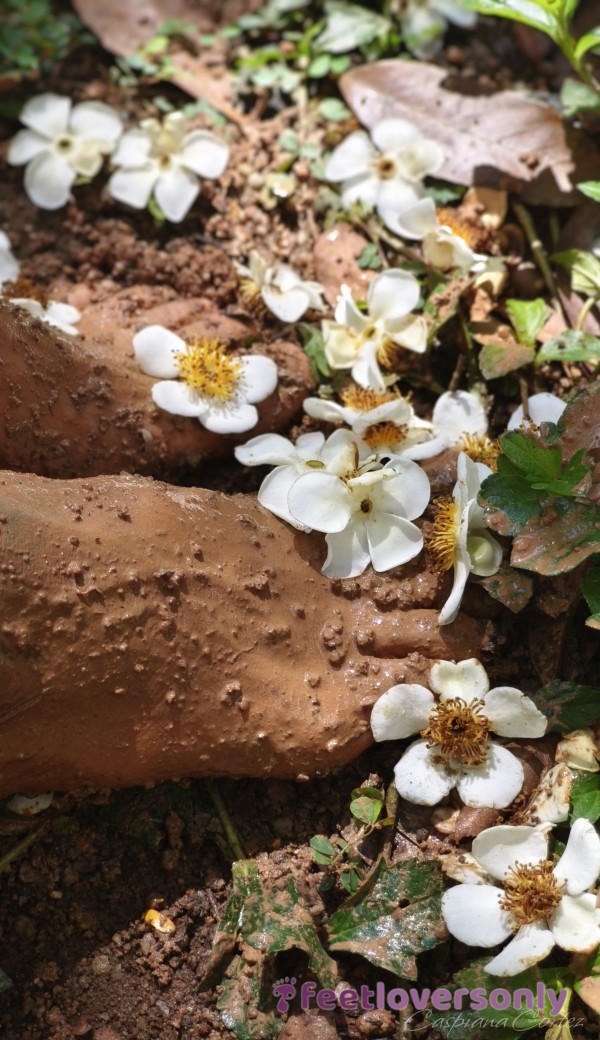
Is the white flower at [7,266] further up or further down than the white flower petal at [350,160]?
further down

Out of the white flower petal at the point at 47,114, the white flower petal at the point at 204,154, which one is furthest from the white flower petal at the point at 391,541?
the white flower petal at the point at 47,114

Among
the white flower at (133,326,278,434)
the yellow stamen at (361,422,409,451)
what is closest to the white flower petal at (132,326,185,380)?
the white flower at (133,326,278,434)

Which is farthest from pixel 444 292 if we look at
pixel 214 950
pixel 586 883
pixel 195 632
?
pixel 214 950

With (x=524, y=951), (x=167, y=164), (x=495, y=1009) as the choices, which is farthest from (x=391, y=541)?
(x=167, y=164)

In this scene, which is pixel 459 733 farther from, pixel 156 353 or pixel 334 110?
pixel 334 110

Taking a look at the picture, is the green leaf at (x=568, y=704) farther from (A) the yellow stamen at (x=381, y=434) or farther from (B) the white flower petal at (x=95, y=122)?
Answer: (B) the white flower petal at (x=95, y=122)

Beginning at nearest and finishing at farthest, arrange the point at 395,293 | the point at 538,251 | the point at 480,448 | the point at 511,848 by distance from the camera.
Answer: the point at 511,848
the point at 480,448
the point at 395,293
the point at 538,251
